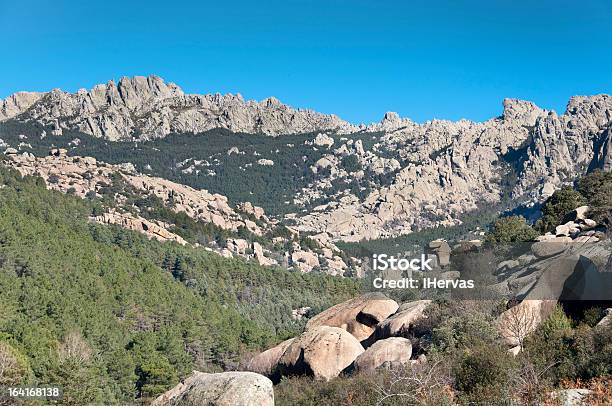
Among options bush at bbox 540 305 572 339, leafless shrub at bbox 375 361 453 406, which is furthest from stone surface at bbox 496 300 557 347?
leafless shrub at bbox 375 361 453 406

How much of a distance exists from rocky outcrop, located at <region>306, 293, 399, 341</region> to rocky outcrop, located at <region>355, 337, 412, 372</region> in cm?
801

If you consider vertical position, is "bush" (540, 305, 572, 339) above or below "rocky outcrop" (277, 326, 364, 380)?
above

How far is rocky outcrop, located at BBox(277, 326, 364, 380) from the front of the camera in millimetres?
29453

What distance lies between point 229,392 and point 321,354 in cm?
1211

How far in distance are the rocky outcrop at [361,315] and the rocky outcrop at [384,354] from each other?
801 centimetres

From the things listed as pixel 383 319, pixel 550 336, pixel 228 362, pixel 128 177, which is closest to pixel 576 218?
pixel 383 319

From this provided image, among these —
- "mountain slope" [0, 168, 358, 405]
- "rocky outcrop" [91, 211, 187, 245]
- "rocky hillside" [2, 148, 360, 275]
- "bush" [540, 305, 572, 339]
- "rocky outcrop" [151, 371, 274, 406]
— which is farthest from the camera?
"rocky hillside" [2, 148, 360, 275]

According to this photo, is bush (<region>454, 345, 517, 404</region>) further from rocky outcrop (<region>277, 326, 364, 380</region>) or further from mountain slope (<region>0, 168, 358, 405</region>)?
mountain slope (<region>0, 168, 358, 405</region>)

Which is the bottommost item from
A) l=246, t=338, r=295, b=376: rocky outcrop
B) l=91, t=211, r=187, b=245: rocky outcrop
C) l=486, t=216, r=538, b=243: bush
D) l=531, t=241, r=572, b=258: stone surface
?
l=246, t=338, r=295, b=376: rocky outcrop

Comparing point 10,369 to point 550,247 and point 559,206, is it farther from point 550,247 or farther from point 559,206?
point 559,206

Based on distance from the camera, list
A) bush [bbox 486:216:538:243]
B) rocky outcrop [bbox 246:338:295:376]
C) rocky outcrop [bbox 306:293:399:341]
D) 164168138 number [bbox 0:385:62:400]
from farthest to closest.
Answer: bush [bbox 486:216:538:243], rocky outcrop [bbox 306:293:399:341], rocky outcrop [bbox 246:338:295:376], 164168138 number [bbox 0:385:62:400]

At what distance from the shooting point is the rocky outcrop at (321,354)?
2945 centimetres

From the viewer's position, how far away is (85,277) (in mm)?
66688

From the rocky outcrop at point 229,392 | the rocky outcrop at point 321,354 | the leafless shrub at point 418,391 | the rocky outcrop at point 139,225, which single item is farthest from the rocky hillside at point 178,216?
the leafless shrub at point 418,391
